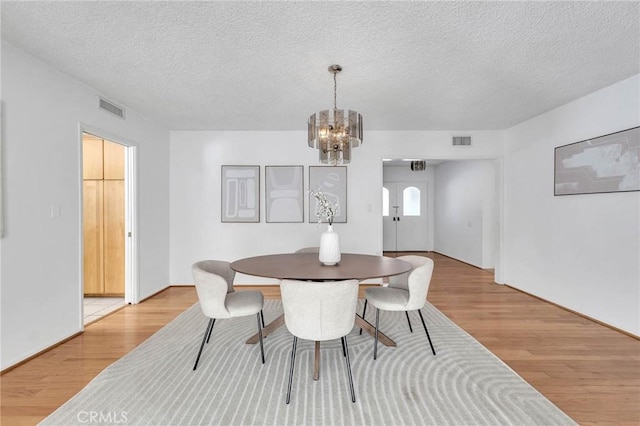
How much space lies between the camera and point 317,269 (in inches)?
90.2

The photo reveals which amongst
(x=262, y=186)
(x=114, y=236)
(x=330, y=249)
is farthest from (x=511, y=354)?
(x=114, y=236)

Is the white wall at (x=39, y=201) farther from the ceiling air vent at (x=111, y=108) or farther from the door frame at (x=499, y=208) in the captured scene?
the door frame at (x=499, y=208)

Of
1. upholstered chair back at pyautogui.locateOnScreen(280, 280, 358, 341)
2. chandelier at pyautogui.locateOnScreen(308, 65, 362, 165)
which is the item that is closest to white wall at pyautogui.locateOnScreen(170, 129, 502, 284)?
chandelier at pyautogui.locateOnScreen(308, 65, 362, 165)

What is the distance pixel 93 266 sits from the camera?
406cm

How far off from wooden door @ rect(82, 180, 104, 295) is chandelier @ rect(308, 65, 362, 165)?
335 cm

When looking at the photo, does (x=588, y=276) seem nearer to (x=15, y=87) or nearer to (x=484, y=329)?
(x=484, y=329)

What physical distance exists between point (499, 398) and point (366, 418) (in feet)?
2.97

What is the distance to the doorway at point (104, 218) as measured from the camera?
4043 mm

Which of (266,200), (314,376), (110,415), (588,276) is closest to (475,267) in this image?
(588,276)

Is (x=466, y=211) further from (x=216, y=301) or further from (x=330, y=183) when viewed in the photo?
(x=216, y=301)

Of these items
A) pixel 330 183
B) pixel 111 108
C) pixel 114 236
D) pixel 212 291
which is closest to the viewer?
pixel 212 291

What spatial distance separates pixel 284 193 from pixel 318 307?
3.10 meters

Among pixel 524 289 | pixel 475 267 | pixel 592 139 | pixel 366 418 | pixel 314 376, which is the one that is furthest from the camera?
pixel 475 267

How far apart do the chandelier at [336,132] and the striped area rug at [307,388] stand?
5.76 ft
